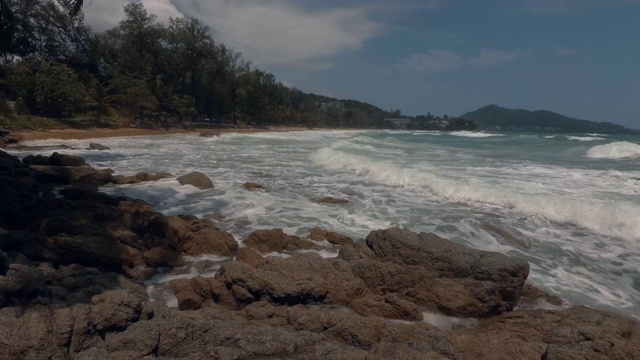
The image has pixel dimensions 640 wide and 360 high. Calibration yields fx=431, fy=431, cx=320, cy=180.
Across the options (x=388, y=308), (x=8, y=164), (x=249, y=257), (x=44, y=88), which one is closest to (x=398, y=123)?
(x=44, y=88)

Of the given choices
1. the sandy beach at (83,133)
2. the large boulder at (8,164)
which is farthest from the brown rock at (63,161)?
the sandy beach at (83,133)

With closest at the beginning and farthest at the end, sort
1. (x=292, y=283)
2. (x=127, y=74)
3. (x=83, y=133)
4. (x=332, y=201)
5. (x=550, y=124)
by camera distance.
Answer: (x=292, y=283) < (x=332, y=201) < (x=83, y=133) < (x=127, y=74) < (x=550, y=124)

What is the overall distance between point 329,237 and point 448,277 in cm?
291

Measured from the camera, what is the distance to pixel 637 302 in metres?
6.52

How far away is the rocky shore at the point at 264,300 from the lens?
13.1 ft

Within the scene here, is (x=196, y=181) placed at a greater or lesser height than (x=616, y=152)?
lesser

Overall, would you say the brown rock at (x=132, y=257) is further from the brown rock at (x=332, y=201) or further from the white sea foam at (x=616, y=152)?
the white sea foam at (x=616, y=152)

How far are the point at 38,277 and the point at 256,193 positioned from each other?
8.05 m

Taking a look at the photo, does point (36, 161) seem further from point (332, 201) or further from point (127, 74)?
point (127, 74)

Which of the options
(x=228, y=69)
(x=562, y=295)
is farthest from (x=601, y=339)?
(x=228, y=69)

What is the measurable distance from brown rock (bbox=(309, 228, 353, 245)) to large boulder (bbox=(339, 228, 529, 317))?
1728 mm

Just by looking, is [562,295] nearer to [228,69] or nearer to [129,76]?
[129,76]

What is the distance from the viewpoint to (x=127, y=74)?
159 feet

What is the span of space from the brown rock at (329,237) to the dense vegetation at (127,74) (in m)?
27.3
